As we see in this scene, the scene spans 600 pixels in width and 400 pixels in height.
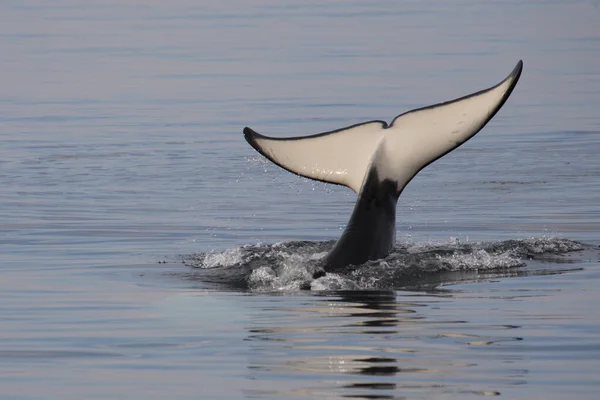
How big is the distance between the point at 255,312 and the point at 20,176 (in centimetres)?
1041

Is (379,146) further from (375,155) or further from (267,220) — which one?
(267,220)

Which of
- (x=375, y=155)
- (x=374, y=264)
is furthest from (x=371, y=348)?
(x=375, y=155)

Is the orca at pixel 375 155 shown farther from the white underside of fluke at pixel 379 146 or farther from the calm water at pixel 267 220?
the calm water at pixel 267 220

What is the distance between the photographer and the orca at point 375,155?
13.8 m

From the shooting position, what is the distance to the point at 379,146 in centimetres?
1434

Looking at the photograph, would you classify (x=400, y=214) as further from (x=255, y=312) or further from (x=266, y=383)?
(x=266, y=383)

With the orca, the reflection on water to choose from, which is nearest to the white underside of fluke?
the orca

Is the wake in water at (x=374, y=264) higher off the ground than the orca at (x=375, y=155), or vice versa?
the orca at (x=375, y=155)

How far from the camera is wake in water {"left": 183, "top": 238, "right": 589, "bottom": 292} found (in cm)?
1377

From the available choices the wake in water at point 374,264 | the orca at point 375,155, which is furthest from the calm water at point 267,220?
the orca at point 375,155

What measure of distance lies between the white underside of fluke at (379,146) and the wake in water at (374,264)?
748 mm

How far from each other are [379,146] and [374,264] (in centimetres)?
110

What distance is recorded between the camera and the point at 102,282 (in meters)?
14.4

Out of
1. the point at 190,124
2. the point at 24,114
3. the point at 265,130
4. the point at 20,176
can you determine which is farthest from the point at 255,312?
the point at 24,114
